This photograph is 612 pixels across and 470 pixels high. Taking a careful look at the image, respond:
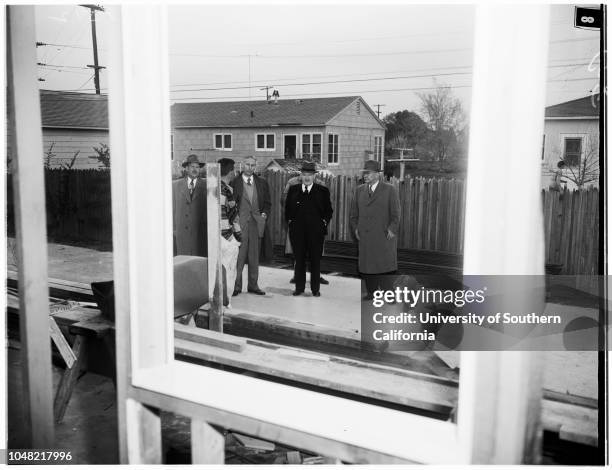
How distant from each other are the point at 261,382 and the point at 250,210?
442 cm

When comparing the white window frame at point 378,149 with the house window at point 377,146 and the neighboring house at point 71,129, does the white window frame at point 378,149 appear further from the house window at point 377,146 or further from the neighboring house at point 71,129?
the neighboring house at point 71,129

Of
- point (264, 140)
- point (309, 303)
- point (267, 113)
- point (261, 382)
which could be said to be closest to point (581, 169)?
point (309, 303)

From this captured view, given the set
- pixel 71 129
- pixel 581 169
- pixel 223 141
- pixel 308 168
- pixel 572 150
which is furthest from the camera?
pixel 223 141

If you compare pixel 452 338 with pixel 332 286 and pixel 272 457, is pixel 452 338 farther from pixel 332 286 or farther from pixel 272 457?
pixel 332 286

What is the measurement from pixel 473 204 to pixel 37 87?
144 centimetres

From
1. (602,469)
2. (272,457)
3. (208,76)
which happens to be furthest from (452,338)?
(208,76)

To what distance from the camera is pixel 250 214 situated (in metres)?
6.31

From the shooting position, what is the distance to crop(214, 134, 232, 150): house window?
2206 centimetres

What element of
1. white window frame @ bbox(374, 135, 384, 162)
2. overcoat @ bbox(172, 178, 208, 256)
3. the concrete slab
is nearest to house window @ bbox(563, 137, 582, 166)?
the concrete slab

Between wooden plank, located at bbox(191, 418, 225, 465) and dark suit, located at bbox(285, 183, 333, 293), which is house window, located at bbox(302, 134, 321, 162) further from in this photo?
wooden plank, located at bbox(191, 418, 225, 465)

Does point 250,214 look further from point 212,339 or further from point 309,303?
point 212,339

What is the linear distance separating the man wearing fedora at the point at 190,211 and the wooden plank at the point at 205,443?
412 cm

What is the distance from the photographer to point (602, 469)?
61.9 inches

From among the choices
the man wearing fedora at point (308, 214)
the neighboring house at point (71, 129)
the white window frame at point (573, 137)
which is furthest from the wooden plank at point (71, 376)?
the neighboring house at point (71, 129)
